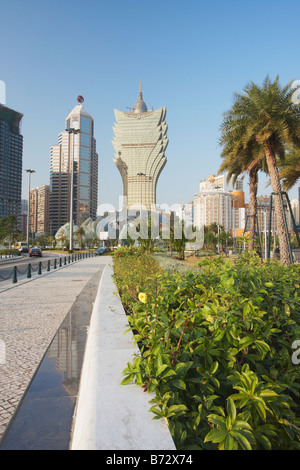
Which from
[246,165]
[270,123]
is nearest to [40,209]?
[246,165]

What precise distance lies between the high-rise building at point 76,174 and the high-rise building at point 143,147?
641 inches

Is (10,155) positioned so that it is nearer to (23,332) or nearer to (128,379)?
(23,332)

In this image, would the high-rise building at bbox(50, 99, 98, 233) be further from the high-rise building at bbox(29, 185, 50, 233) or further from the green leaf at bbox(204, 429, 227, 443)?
the green leaf at bbox(204, 429, 227, 443)

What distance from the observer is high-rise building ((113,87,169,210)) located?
147 metres

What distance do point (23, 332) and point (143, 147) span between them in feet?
489

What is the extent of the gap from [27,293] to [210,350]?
32.5 feet

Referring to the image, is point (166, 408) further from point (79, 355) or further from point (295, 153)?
point (295, 153)

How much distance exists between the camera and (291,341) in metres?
2.45

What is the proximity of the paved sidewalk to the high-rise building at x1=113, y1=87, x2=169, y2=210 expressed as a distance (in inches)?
5459

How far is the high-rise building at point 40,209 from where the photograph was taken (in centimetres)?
16662

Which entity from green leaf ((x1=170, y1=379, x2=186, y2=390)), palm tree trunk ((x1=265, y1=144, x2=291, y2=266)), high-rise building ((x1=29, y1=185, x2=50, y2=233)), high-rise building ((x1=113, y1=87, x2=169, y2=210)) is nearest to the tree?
palm tree trunk ((x1=265, y1=144, x2=291, y2=266))

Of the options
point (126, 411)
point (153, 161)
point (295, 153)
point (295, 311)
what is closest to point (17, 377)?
point (126, 411)
